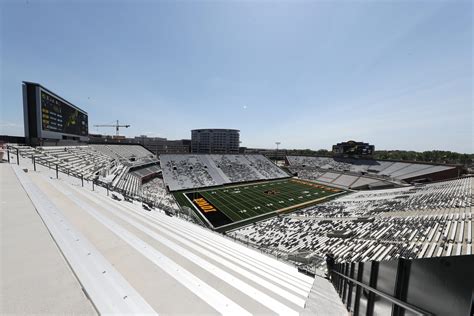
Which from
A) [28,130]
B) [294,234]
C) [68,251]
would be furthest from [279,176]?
[68,251]

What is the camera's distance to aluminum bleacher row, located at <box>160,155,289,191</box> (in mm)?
43062

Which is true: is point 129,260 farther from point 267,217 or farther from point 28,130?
point 28,130

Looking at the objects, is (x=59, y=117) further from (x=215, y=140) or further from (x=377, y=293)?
(x=215, y=140)

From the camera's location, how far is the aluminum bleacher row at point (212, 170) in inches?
1695

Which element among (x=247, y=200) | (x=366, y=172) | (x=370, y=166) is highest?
(x=370, y=166)

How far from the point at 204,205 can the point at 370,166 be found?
52451mm

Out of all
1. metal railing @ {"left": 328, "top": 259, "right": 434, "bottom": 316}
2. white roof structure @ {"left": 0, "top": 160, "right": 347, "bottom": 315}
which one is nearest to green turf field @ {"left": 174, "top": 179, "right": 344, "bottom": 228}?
white roof structure @ {"left": 0, "top": 160, "right": 347, "bottom": 315}

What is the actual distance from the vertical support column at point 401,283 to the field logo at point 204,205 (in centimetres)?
2774

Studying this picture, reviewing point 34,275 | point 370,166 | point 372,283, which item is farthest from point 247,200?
point 370,166

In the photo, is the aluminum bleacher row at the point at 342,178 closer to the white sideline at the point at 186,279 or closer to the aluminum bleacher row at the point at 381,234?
the aluminum bleacher row at the point at 381,234

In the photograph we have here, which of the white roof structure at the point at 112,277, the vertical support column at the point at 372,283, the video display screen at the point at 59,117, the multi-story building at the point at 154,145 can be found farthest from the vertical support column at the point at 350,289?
the multi-story building at the point at 154,145

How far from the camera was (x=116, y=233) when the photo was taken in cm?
489

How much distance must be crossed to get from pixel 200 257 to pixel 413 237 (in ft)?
48.3

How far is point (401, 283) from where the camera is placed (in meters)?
1.89
